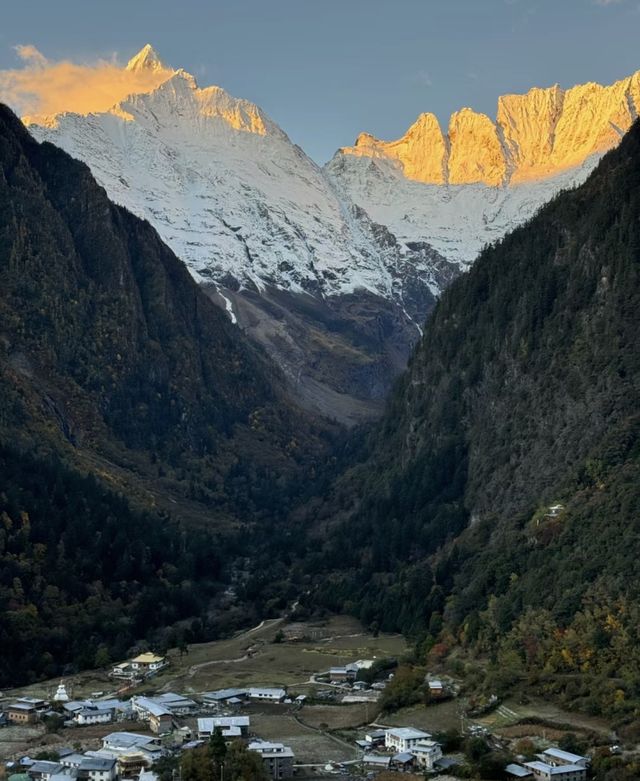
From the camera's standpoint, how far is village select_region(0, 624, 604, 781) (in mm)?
91562

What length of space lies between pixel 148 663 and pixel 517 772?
58.8 metres

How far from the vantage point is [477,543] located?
159625mm

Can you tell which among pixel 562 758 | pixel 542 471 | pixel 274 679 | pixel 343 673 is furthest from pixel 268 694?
pixel 542 471

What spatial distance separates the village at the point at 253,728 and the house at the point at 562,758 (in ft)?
0.32

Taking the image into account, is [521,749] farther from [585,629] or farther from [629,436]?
[629,436]

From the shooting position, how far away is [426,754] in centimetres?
9294

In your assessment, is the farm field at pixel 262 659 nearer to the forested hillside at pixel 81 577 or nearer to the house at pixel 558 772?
the forested hillside at pixel 81 577

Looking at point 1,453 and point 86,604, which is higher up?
point 1,453

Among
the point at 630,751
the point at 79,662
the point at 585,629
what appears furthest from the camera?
the point at 79,662

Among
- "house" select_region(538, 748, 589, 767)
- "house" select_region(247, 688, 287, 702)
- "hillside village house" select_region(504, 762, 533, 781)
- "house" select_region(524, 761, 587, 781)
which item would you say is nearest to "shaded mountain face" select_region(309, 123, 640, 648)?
"house" select_region(247, 688, 287, 702)

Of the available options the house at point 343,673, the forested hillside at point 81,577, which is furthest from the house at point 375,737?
the forested hillside at point 81,577

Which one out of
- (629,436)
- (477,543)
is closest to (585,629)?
(629,436)

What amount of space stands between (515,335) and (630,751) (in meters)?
104

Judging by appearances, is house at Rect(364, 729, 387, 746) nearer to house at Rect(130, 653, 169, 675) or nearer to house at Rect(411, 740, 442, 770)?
house at Rect(411, 740, 442, 770)
